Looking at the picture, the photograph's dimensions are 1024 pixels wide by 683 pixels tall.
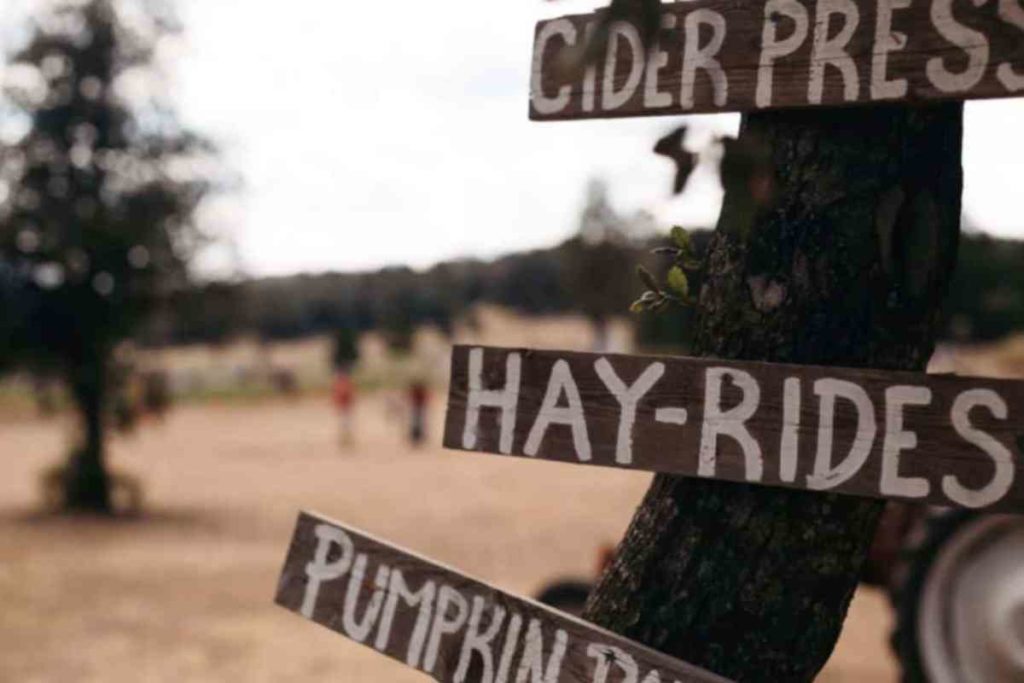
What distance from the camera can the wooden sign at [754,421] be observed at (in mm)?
2223

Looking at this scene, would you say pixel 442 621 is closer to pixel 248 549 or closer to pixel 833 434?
pixel 833 434

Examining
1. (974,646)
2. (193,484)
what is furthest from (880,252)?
(193,484)

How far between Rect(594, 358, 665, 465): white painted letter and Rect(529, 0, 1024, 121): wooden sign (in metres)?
0.43

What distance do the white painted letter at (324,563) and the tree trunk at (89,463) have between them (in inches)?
595

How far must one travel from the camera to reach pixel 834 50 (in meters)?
2.38

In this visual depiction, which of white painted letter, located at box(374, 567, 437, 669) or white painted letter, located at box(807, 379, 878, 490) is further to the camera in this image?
white painted letter, located at box(374, 567, 437, 669)

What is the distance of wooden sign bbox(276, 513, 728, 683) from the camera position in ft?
8.30

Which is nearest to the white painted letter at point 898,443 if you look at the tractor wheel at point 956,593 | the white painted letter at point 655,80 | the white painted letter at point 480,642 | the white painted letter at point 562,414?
the white painted letter at point 562,414

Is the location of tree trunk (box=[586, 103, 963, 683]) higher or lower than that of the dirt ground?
higher

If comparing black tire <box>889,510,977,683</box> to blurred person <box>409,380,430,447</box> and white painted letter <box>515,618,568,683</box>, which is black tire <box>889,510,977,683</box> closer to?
white painted letter <box>515,618,568,683</box>

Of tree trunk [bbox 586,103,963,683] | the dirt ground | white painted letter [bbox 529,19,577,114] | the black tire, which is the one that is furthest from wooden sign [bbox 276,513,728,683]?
the dirt ground

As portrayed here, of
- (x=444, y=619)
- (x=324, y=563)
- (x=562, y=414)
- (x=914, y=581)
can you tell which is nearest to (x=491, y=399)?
(x=562, y=414)

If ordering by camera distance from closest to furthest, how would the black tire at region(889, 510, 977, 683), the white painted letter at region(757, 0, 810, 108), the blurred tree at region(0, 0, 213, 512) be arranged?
the white painted letter at region(757, 0, 810, 108)
the black tire at region(889, 510, 977, 683)
the blurred tree at region(0, 0, 213, 512)

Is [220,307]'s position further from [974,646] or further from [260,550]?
[974,646]
